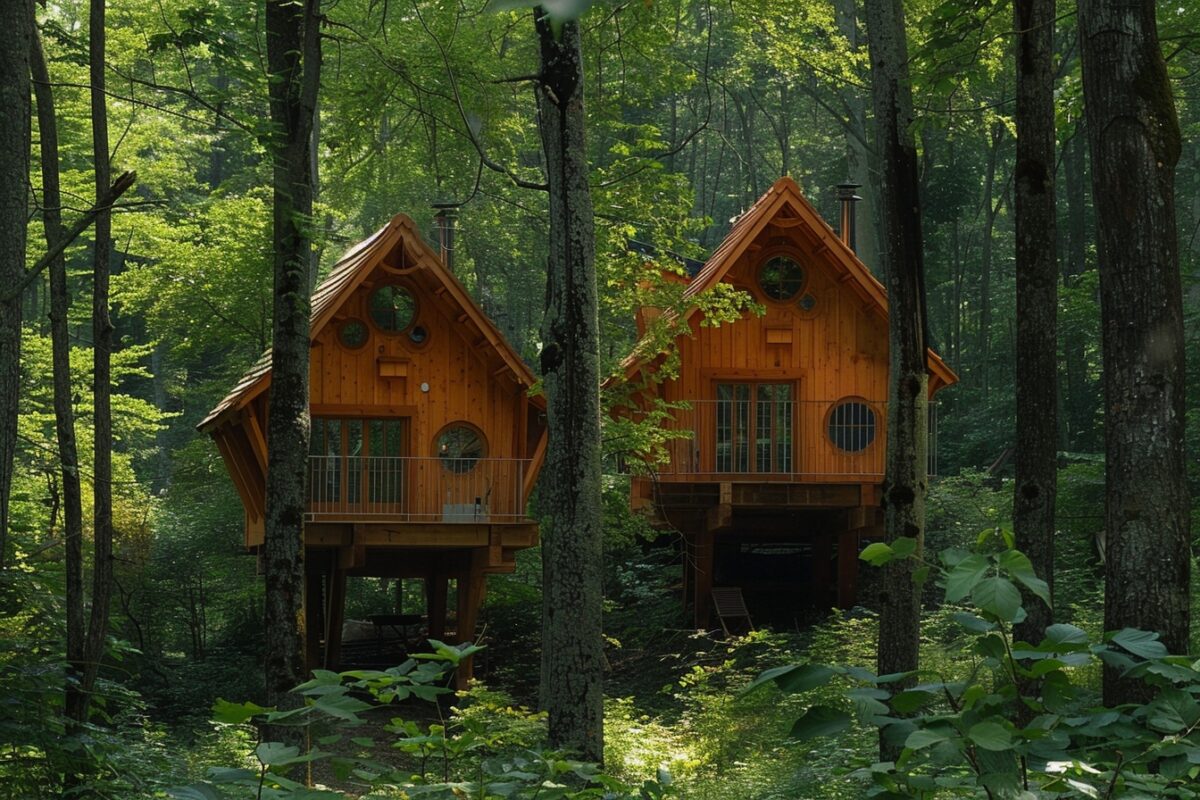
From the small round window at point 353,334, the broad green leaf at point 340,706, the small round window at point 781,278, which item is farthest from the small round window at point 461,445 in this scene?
the broad green leaf at point 340,706

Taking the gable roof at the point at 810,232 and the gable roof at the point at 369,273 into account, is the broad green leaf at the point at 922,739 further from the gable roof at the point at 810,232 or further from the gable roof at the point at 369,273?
the gable roof at the point at 810,232

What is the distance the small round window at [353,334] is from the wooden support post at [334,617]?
3394 mm

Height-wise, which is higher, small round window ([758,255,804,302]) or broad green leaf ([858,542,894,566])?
small round window ([758,255,804,302])

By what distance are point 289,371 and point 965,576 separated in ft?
31.2

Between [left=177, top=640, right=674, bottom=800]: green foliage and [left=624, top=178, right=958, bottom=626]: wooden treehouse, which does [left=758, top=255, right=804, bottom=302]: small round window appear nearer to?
[left=624, top=178, right=958, bottom=626]: wooden treehouse

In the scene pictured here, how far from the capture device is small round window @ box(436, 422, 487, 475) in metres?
21.7

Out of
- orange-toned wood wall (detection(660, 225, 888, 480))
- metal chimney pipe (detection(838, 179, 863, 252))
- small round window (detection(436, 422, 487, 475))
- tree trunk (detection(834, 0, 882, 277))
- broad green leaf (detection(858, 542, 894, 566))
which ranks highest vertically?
tree trunk (detection(834, 0, 882, 277))

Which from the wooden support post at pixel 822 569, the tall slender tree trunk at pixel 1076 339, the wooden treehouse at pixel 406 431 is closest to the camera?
the wooden treehouse at pixel 406 431

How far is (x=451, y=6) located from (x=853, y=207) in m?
12.0

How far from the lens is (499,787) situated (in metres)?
3.10

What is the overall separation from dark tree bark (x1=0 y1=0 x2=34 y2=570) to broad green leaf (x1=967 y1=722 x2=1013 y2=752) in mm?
5508

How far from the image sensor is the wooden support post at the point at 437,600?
2306 centimetres

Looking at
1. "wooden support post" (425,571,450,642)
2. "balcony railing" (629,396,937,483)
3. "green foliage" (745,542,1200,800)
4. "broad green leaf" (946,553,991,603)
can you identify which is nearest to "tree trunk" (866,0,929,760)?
"green foliage" (745,542,1200,800)

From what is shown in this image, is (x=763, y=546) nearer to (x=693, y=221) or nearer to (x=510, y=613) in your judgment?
(x=510, y=613)
